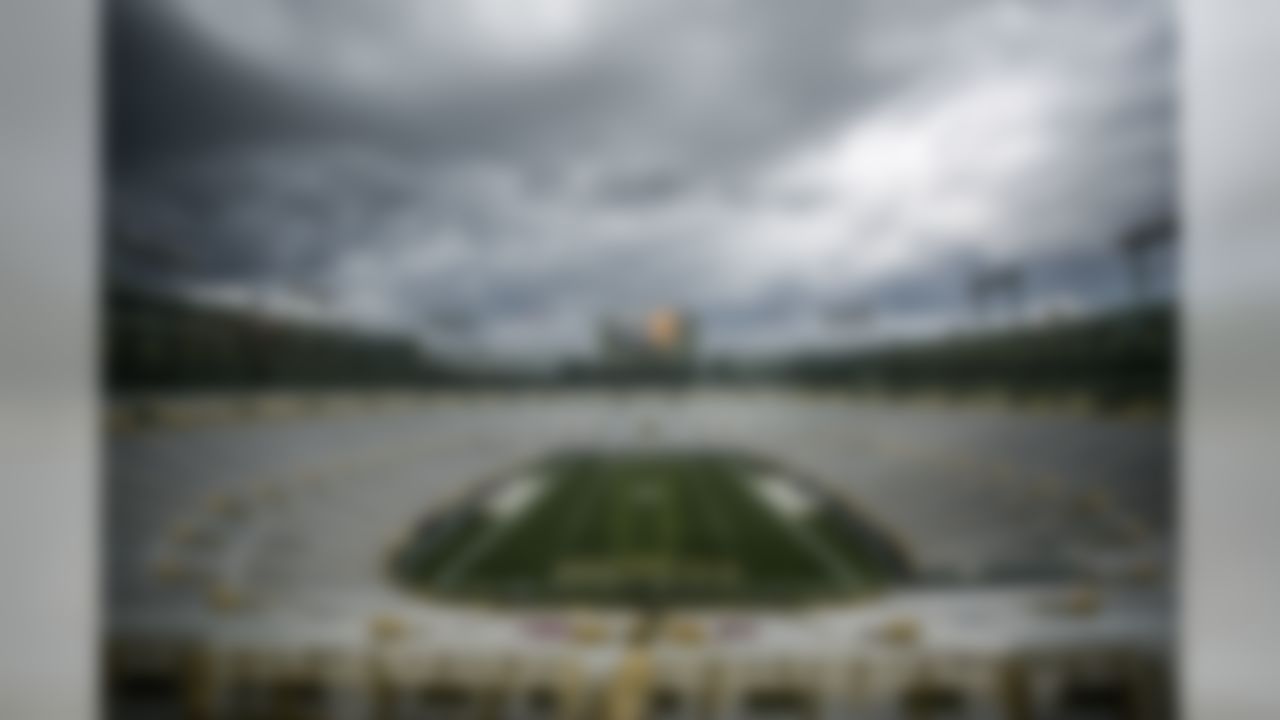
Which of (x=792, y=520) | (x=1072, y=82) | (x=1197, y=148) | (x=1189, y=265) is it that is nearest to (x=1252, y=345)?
(x=1189, y=265)

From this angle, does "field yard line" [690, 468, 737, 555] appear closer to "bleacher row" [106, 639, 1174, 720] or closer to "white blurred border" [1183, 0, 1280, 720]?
"bleacher row" [106, 639, 1174, 720]

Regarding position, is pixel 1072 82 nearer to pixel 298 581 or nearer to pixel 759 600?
pixel 759 600

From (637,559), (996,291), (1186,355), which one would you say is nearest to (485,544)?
(637,559)

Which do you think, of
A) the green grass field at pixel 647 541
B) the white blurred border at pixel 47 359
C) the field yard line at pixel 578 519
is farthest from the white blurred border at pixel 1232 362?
the white blurred border at pixel 47 359

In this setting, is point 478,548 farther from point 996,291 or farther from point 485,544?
point 996,291

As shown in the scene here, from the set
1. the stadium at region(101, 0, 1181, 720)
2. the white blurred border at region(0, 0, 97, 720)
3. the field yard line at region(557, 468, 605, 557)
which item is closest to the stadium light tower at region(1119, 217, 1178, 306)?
the stadium at region(101, 0, 1181, 720)

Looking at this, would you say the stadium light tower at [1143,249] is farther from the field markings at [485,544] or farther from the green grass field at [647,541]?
the field markings at [485,544]
